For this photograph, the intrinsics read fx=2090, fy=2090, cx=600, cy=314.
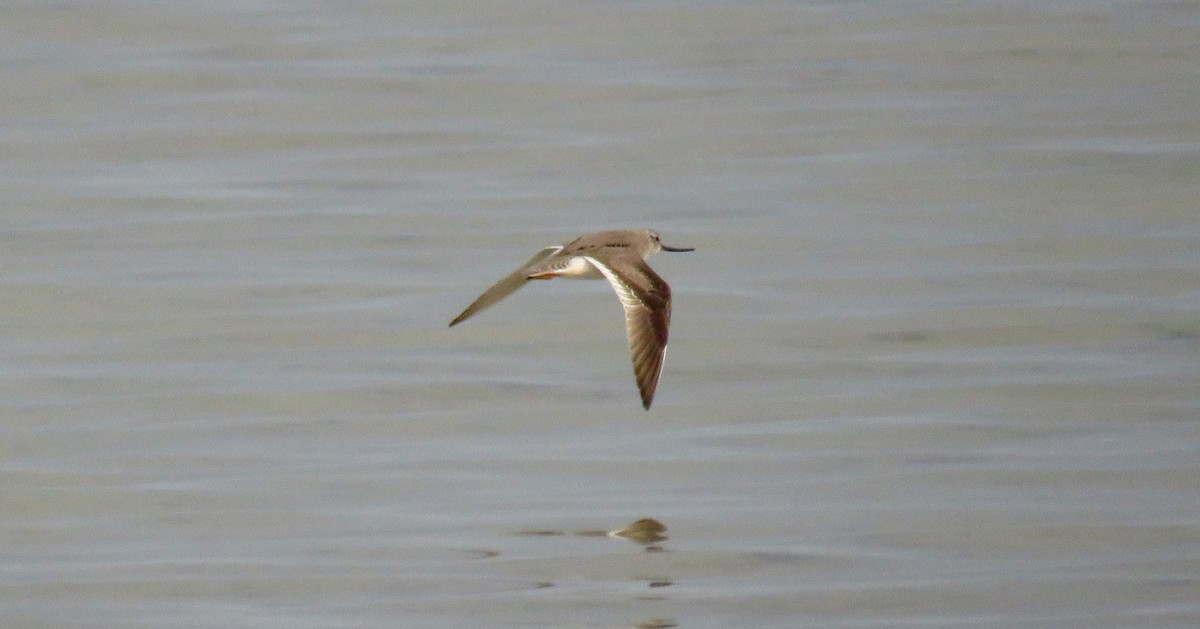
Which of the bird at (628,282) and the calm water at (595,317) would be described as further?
the bird at (628,282)

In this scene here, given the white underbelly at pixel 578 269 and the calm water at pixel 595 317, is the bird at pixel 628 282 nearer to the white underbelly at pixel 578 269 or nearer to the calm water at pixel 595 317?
the white underbelly at pixel 578 269

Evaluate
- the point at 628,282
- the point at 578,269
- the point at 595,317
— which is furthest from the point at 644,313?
the point at 595,317

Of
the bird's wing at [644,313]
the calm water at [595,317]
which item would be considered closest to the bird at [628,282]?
the bird's wing at [644,313]

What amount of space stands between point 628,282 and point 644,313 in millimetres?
209

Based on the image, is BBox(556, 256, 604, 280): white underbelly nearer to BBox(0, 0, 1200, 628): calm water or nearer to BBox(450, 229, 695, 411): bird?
BBox(450, 229, 695, 411): bird

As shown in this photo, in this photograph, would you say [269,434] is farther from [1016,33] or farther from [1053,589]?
[1016,33]

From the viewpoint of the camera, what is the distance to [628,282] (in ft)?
22.6

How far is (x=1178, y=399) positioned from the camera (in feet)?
26.0

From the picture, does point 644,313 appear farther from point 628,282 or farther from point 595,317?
point 595,317

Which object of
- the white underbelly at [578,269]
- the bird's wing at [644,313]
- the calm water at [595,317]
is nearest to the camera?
the calm water at [595,317]

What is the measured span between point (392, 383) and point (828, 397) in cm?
170

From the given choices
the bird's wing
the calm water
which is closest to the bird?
the bird's wing

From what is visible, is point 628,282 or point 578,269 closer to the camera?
point 628,282

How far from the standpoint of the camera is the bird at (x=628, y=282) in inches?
259
